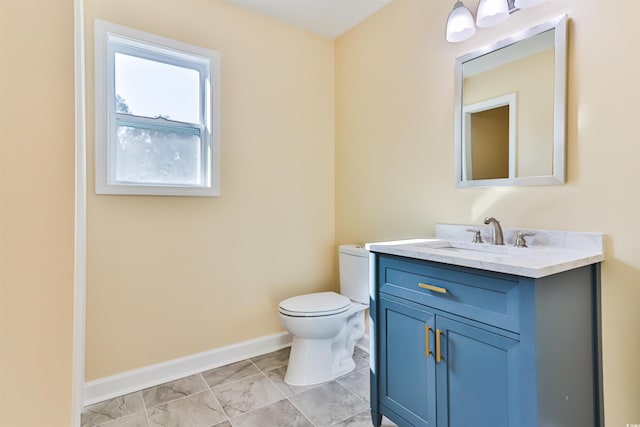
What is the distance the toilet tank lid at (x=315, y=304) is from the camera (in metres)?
1.96

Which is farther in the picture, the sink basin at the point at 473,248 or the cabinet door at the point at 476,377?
the sink basin at the point at 473,248

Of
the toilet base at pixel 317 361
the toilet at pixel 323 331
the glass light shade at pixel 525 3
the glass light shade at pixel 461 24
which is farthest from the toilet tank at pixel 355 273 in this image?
the glass light shade at pixel 525 3

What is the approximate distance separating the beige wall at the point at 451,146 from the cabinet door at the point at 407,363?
0.67m

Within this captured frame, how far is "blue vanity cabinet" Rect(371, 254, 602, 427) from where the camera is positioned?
1027 millimetres

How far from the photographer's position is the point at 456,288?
4.02ft

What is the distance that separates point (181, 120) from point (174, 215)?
642 millimetres

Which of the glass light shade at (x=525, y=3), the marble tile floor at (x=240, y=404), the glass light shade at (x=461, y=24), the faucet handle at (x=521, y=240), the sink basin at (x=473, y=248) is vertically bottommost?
the marble tile floor at (x=240, y=404)

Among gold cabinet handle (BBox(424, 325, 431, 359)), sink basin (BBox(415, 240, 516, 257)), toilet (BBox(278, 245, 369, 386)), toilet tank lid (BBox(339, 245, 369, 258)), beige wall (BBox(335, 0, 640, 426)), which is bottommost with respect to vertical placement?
toilet (BBox(278, 245, 369, 386))

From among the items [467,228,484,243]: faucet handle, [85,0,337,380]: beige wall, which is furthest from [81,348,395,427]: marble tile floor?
[467,228,484,243]: faucet handle

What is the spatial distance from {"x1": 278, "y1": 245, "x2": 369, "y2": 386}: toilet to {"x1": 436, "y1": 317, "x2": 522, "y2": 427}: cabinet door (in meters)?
0.81

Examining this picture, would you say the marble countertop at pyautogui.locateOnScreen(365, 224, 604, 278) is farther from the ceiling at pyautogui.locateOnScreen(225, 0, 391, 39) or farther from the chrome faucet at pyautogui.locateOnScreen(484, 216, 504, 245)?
the ceiling at pyautogui.locateOnScreen(225, 0, 391, 39)

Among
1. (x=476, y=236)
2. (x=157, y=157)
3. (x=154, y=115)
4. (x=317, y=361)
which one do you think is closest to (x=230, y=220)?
(x=157, y=157)

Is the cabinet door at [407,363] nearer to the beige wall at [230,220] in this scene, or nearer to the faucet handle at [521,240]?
the faucet handle at [521,240]

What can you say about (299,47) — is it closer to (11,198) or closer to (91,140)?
(91,140)
